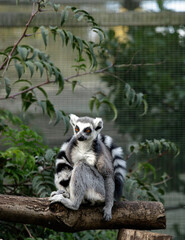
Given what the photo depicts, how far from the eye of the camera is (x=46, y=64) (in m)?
2.27

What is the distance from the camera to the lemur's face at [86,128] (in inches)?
88.1

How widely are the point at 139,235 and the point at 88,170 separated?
45 centimetres

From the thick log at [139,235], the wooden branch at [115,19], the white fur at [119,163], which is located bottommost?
the thick log at [139,235]

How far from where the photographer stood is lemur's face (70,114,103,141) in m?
2.24

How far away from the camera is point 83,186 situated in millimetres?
2082

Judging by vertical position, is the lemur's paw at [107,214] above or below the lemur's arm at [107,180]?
below

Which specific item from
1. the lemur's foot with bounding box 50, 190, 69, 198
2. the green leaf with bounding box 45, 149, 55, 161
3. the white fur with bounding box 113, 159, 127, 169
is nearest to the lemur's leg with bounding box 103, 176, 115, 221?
the white fur with bounding box 113, 159, 127, 169

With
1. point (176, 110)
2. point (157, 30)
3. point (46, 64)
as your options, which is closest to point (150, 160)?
point (176, 110)

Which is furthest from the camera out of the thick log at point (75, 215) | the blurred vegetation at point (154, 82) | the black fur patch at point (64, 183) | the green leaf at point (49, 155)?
the blurred vegetation at point (154, 82)

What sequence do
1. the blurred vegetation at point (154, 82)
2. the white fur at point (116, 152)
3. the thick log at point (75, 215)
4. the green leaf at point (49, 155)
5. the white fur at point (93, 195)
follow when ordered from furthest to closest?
1. the blurred vegetation at point (154, 82)
2. the green leaf at point (49, 155)
3. the white fur at point (116, 152)
4. the white fur at point (93, 195)
5. the thick log at point (75, 215)

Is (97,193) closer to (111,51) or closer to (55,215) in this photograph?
(55,215)

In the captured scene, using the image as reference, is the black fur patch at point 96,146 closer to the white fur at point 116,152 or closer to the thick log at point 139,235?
the white fur at point 116,152

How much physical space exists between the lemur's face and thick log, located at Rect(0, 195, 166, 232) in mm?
Result: 413

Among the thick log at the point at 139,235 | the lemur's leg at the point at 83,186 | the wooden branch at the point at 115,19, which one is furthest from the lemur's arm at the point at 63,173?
the wooden branch at the point at 115,19
